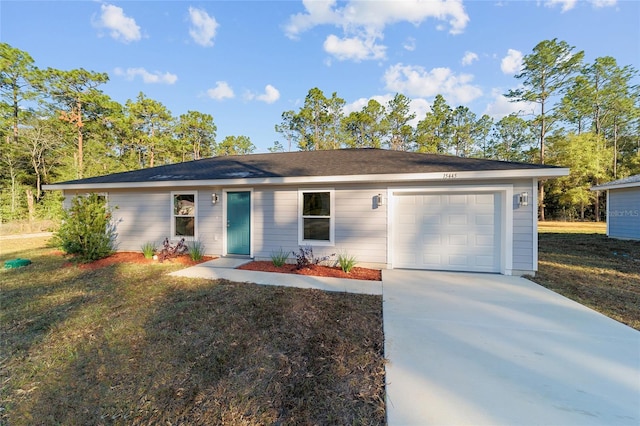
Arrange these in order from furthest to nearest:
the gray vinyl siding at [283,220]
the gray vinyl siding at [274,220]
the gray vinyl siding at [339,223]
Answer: the gray vinyl siding at [274,220], the gray vinyl siding at [339,223], the gray vinyl siding at [283,220]

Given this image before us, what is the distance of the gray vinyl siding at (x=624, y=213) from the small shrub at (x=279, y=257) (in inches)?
544

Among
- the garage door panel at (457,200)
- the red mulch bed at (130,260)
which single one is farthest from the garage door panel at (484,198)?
the red mulch bed at (130,260)

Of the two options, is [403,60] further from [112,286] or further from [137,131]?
[137,131]

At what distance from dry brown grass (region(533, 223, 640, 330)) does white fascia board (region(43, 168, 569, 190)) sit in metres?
2.23

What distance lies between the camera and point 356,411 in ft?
6.45

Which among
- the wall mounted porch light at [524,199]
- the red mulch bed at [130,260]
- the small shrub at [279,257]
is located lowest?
the red mulch bed at [130,260]

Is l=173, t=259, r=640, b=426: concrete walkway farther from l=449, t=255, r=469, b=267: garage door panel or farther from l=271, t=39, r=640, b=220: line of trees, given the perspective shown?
l=271, t=39, r=640, b=220: line of trees

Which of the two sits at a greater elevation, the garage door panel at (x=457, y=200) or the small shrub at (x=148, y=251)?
the garage door panel at (x=457, y=200)

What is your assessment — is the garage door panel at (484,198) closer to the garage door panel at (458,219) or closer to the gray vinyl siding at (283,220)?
the gray vinyl siding at (283,220)

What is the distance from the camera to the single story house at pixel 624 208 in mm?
10281

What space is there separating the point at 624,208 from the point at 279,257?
14.4m

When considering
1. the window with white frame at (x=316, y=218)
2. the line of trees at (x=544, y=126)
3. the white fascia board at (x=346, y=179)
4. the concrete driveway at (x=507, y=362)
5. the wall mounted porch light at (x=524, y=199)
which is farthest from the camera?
the line of trees at (x=544, y=126)

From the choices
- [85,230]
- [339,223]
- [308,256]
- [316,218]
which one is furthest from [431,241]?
[85,230]

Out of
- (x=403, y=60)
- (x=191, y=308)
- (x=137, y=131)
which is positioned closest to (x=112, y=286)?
(x=191, y=308)
